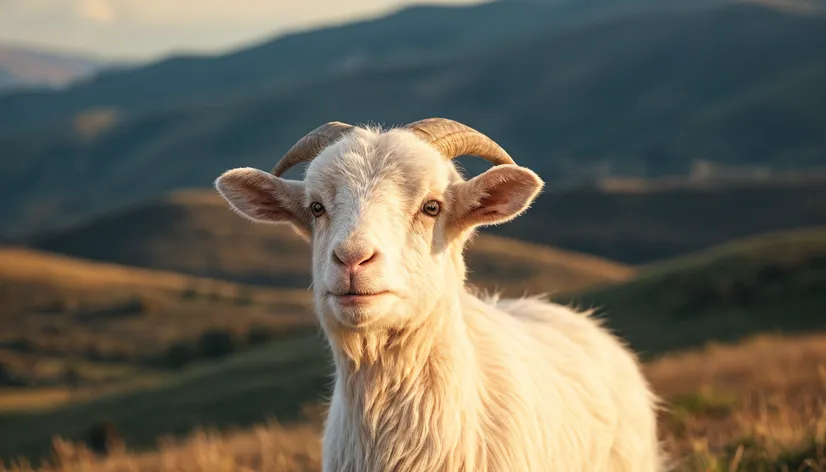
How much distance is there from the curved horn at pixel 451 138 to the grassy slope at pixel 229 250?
79.2 meters

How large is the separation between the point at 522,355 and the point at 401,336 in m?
1.16

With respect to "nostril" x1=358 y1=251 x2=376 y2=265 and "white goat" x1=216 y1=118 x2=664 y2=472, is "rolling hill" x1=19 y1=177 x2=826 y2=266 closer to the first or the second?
"white goat" x1=216 y1=118 x2=664 y2=472

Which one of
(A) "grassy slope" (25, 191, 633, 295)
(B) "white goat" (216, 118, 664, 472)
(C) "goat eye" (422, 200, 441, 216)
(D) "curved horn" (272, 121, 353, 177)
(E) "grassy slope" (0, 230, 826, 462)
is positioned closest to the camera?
(B) "white goat" (216, 118, 664, 472)

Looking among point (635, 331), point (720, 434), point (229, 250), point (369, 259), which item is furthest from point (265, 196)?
point (229, 250)

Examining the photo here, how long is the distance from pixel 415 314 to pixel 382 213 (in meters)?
0.63

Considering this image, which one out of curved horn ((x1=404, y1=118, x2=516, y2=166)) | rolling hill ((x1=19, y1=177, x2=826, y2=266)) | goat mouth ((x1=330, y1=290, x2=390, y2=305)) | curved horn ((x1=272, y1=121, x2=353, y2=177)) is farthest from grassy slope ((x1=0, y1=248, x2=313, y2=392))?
goat mouth ((x1=330, y1=290, x2=390, y2=305))

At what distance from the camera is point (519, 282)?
96938 mm

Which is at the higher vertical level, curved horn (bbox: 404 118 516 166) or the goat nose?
curved horn (bbox: 404 118 516 166)

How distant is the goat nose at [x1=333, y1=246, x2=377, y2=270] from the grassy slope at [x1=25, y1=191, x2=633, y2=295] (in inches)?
3173

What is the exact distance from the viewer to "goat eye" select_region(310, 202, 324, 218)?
20.6ft

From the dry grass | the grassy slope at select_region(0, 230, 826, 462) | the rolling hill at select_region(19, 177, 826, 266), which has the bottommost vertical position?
the rolling hill at select_region(19, 177, 826, 266)

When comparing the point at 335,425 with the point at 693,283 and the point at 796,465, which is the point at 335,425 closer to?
the point at 796,465

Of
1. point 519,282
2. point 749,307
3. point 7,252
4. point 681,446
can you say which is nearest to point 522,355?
point 681,446

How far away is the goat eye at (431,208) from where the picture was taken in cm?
618
